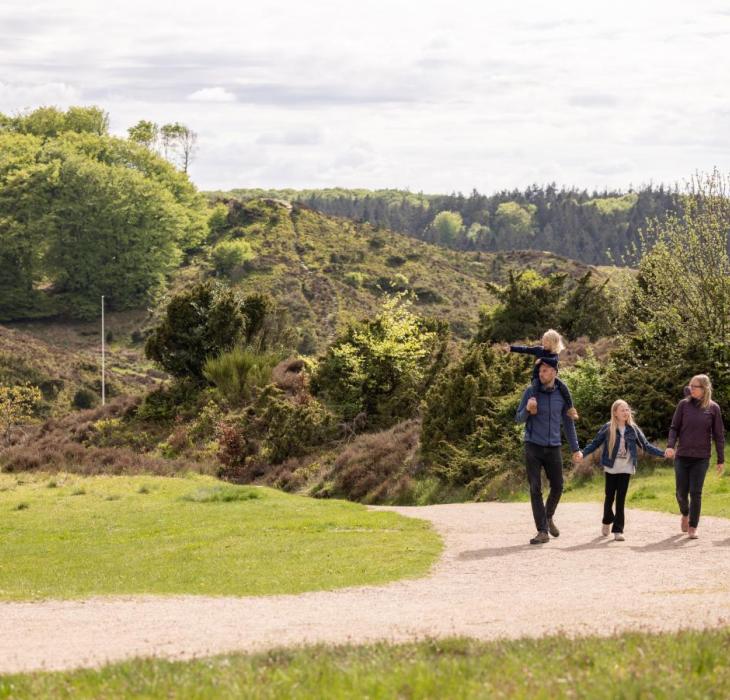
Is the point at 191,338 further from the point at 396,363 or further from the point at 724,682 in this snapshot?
the point at 724,682

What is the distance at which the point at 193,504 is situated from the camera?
24.8 metres

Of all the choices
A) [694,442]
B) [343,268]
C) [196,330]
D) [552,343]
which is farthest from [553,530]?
[343,268]

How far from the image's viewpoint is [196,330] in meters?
46.8

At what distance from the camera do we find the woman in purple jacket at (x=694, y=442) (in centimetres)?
1541

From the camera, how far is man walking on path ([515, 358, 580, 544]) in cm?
1491

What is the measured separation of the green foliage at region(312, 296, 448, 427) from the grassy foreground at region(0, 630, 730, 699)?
2951 cm

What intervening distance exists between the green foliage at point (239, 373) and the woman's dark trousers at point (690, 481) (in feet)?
96.0

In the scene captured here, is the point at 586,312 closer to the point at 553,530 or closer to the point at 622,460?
the point at 553,530

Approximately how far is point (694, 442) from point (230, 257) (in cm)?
9742

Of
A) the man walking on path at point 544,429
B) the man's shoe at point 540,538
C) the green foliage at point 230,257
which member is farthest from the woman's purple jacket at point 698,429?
the green foliage at point 230,257

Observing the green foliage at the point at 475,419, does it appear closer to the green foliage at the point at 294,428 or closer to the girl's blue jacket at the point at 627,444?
the green foliage at the point at 294,428

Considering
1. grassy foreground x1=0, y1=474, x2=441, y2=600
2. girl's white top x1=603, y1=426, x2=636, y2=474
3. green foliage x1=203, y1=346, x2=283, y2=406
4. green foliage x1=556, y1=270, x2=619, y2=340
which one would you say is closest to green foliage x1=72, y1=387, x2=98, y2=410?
green foliage x1=203, y1=346, x2=283, y2=406

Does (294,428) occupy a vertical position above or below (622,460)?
below

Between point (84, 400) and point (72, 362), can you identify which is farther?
point (72, 362)
